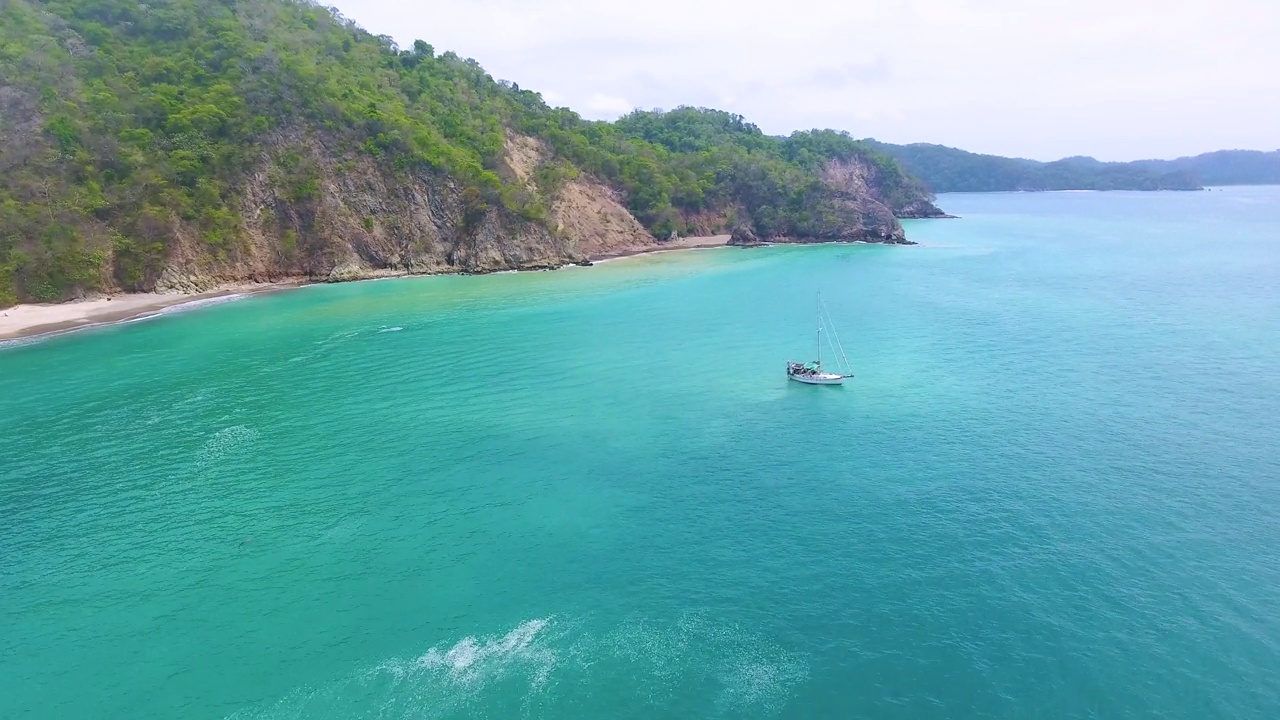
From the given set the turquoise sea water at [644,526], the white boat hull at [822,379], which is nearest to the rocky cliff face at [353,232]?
the turquoise sea water at [644,526]

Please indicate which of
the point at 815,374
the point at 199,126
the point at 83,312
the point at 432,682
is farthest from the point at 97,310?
the point at 432,682

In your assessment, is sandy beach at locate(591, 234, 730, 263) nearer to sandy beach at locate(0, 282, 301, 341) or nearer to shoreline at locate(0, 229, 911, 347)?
shoreline at locate(0, 229, 911, 347)

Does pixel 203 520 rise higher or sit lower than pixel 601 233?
lower

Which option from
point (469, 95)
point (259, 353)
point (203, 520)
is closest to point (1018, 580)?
point (203, 520)

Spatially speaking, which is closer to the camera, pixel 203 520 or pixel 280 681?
pixel 280 681

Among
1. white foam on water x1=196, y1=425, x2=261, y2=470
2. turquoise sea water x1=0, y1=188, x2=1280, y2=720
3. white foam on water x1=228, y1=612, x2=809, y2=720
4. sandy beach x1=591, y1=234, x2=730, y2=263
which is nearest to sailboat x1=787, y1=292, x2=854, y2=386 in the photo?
turquoise sea water x1=0, y1=188, x2=1280, y2=720

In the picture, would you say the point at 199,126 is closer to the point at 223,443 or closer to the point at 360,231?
the point at 360,231

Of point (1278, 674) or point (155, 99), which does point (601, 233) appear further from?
point (1278, 674)
